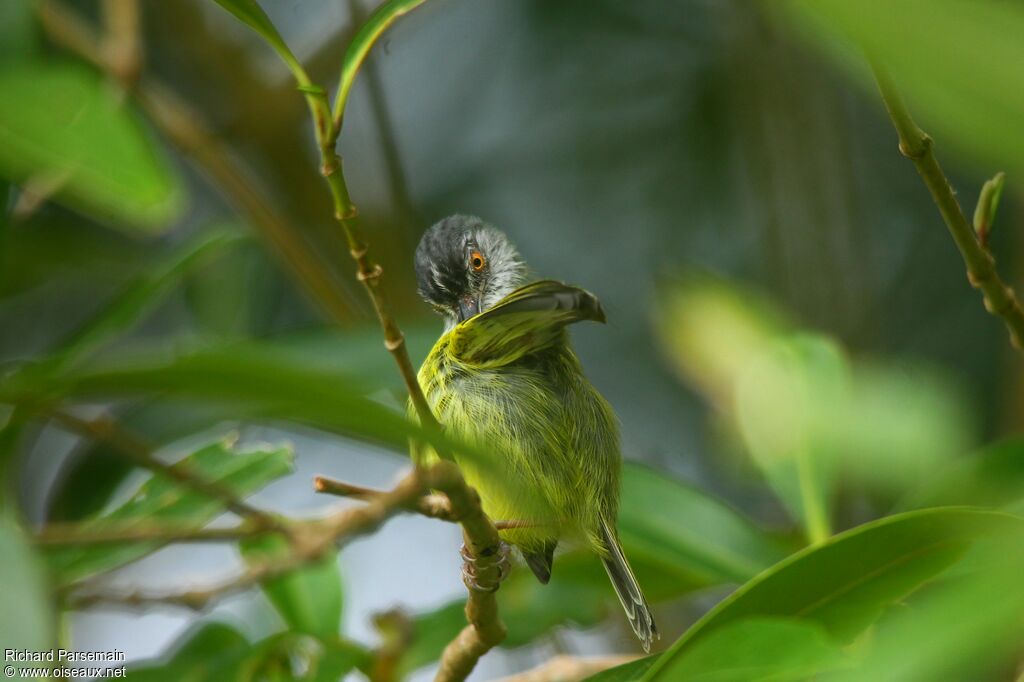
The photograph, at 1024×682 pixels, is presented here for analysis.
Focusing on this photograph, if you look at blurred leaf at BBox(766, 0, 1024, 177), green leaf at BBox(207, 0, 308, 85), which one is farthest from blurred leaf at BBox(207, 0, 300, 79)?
blurred leaf at BBox(766, 0, 1024, 177)

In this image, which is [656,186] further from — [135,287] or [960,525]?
[960,525]

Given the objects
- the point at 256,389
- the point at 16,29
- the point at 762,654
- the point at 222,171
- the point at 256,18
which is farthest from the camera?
the point at 222,171

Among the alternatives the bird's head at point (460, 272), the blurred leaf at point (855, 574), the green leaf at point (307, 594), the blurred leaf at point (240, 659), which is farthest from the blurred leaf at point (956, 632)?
the bird's head at point (460, 272)

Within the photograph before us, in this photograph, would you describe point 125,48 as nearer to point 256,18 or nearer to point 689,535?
point 256,18

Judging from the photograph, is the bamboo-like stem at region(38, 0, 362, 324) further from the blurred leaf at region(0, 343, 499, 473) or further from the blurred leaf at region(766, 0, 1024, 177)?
the blurred leaf at region(766, 0, 1024, 177)

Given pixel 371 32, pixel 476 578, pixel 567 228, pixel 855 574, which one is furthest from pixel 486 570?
pixel 567 228

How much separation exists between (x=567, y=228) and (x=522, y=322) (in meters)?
3.34

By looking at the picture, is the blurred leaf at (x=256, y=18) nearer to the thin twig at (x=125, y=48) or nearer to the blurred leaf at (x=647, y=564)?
the blurred leaf at (x=647, y=564)

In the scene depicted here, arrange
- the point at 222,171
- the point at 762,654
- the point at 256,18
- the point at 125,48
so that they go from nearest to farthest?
the point at 762,654 < the point at 256,18 < the point at 125,48 < the point at 222,171

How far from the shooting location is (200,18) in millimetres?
3633

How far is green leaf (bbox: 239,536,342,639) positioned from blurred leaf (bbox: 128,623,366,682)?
0.20ft

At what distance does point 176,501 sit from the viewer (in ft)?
6.11

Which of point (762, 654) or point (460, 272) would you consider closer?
point (762, 654)

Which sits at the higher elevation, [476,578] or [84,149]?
[84,149]
